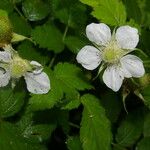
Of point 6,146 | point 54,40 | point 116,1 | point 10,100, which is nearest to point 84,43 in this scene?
point 54,40

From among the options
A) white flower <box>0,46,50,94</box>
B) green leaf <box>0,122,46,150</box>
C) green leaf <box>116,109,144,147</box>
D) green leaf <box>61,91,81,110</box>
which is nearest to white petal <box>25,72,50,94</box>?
white flower <box>0,46,50,94</box>

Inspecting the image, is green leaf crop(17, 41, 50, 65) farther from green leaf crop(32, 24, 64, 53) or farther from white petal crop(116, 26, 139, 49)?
white petal crop(116, 26, 139, 49)

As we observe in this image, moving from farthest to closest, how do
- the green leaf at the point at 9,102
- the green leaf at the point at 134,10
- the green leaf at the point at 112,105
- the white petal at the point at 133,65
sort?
the green leaf at the point at 112,105, the green leaf at the point at 134,10, the green leaf at the point at 9,102, the white petal at the point at 133,65

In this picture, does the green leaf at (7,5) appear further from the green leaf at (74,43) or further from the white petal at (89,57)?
the white petal at (89,57)

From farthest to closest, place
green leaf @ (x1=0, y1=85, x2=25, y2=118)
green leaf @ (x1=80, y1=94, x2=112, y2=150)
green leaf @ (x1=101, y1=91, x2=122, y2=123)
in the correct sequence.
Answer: green leaf @ (x1=101, y1=91, x2=122, y2=123)
green leaf @ (x1=0, y1=85, x2=25, y2=118)
green leaf @ (x1=80, y1=94, x2=112, y2=150)

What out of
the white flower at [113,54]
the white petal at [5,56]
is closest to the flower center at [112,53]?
the white flower at [113,54]

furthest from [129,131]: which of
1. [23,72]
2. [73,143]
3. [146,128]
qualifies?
[23,72]

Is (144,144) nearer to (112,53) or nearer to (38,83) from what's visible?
(112,53)

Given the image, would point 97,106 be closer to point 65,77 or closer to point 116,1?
point 65,77
